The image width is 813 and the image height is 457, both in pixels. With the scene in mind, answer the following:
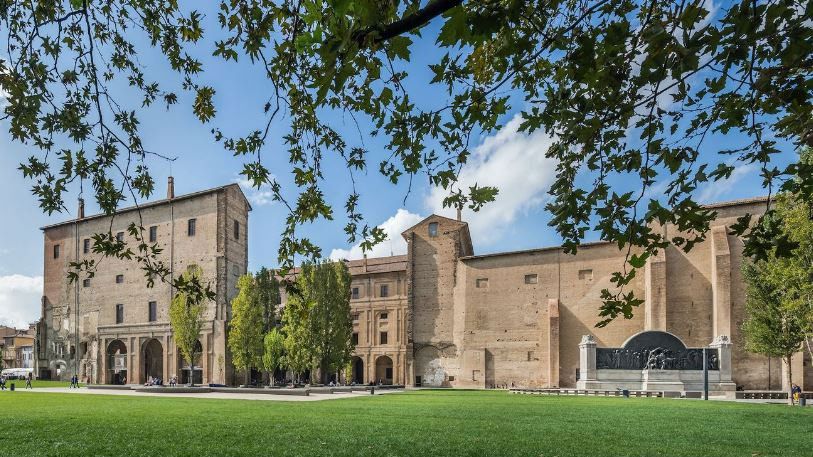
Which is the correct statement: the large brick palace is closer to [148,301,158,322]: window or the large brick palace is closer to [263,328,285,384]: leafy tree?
[148,301,158,322]: window

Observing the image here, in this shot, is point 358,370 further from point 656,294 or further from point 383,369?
point 656,294

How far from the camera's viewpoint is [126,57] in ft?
22.2

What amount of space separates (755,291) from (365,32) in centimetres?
3232

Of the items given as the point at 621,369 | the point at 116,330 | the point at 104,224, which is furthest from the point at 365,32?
the point at 104,224

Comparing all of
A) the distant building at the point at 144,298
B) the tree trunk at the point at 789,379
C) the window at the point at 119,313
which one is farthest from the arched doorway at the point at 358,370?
the tree trunk at the point at 789,379

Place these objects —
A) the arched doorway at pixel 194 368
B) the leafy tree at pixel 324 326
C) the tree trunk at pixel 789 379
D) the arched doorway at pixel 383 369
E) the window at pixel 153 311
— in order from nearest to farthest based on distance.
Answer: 1. the tree trunk at pixel 789 379
2. the leafy tree at pixel 324 326
3. the arched doorway at pixel 194 368
4. the window at pixel 153 311
5. the arched doorway at pixel 383 369

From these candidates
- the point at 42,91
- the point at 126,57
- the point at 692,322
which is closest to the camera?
the point at 42,91

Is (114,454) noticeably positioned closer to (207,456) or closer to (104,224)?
(207,456)

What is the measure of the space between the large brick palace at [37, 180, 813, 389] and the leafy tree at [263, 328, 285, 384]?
504 centimetres

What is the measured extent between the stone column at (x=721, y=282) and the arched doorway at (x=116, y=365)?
45575 millimetres

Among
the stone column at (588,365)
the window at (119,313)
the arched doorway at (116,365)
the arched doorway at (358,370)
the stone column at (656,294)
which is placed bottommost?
the arched doorway at (358,370)

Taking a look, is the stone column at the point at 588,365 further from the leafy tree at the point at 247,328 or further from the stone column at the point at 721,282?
the leafy tree at the point at 247,328

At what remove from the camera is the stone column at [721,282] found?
35500mm

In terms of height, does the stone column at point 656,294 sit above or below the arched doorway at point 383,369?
above
